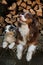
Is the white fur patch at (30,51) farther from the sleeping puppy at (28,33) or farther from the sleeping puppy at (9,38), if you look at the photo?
the sleeping puppy at (9,38)

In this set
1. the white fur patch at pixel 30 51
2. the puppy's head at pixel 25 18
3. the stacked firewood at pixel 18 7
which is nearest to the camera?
the puppy's head at pixel 25 18

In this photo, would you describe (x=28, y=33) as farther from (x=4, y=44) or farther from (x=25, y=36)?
(x=4, y=44)

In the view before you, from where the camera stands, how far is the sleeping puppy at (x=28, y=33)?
2.56 m

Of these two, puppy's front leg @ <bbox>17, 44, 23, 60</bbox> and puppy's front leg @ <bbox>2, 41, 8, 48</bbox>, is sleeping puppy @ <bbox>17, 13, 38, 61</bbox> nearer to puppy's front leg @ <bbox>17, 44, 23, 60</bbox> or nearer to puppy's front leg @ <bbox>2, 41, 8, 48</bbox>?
puppy's front leg @ <bbox>17, 44, 23, 60</bbox>

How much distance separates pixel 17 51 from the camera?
107 inches

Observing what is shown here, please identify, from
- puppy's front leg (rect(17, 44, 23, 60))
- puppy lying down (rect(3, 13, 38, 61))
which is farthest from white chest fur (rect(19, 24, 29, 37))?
puppy's front leg (rect(17, 44, 23, 60))

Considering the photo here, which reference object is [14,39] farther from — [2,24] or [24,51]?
[2,24]

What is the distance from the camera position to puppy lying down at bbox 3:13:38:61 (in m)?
2.57

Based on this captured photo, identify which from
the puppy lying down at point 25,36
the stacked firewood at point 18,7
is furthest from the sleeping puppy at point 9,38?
the stacked firewood at point 18,7

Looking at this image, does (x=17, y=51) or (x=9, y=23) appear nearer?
(x=17, y=51)

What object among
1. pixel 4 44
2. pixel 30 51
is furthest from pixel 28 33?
pixel 4 44

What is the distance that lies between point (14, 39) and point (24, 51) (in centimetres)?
18

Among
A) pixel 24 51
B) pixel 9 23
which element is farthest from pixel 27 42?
pixel 9 23

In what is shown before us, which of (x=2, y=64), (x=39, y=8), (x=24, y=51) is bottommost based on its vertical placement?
(x=2, y=64)
